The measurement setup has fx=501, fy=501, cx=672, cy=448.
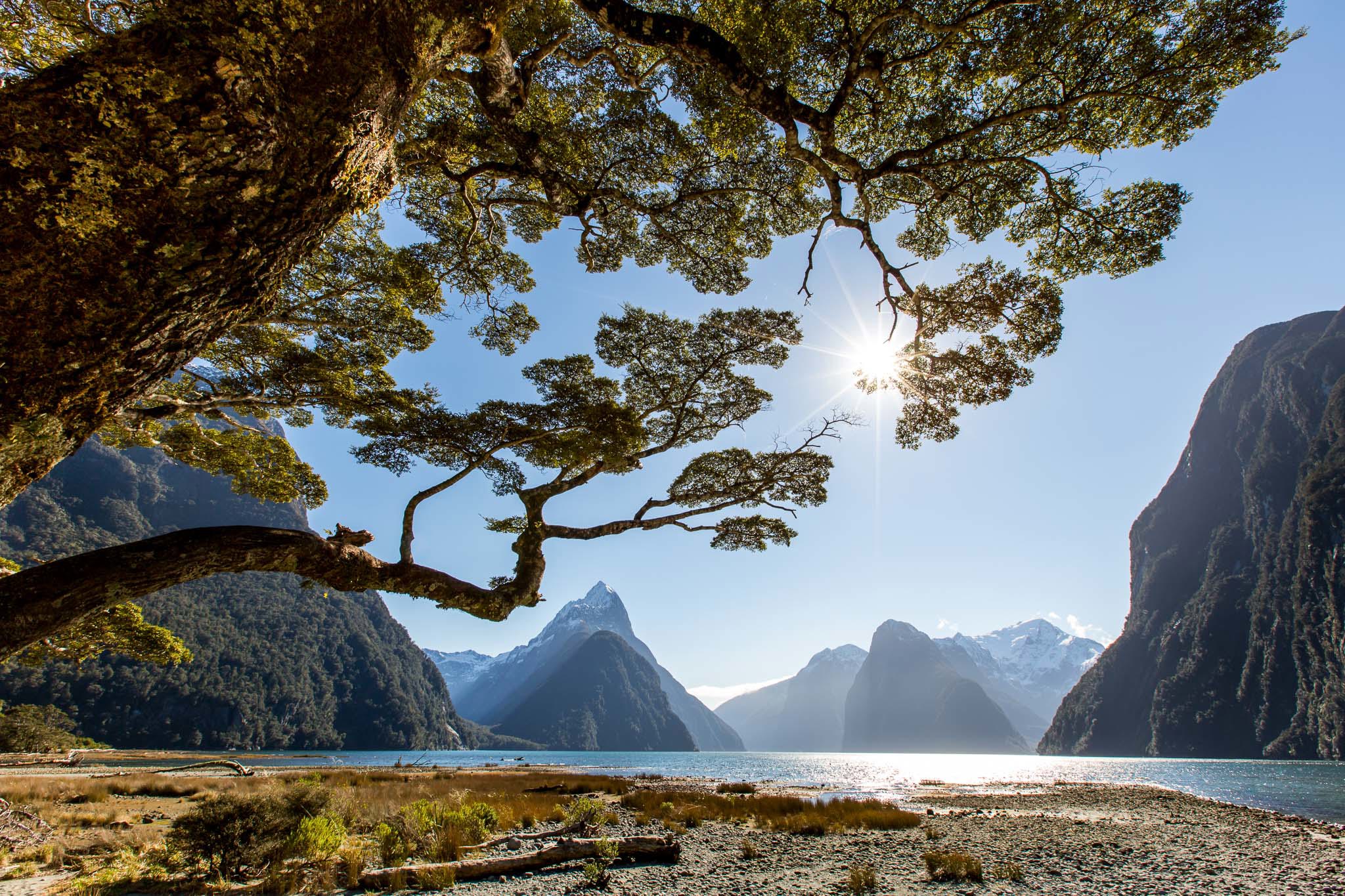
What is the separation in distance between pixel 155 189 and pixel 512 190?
5668 mm

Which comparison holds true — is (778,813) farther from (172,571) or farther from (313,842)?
(172,571)

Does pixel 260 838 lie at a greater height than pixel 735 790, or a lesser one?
greater

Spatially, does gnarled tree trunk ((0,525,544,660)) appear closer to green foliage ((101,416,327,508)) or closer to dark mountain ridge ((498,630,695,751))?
green foliage ((101,416,327,508))

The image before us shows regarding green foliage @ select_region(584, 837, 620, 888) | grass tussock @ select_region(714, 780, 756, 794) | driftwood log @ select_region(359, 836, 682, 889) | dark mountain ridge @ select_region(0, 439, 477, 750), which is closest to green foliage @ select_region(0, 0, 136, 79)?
driftwood log @ select_region(359, 836, 682, 889)

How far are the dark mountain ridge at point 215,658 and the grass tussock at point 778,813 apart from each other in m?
61.0

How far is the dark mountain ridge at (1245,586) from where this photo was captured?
67625mm

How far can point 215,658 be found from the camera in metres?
76.1

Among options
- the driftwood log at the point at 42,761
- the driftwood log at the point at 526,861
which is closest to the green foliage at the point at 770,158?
the driftwood log at the point at 526,861

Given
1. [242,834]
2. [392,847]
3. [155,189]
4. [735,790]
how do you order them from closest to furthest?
[155,189] < [242,834] < [392,847] < [735,790]

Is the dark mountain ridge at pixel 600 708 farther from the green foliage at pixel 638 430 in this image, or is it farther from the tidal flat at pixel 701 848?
Answer: the green foliage at pixel 638 430

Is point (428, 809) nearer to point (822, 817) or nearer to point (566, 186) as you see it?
point (822, 817)

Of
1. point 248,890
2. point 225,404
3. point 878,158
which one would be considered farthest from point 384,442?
point 878,158

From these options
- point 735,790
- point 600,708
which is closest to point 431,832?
point 735,790

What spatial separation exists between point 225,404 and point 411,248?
320 centimetres
